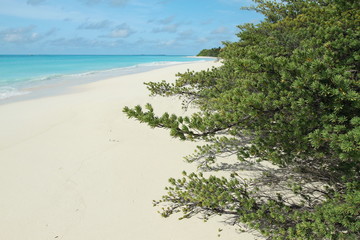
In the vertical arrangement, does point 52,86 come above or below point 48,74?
below

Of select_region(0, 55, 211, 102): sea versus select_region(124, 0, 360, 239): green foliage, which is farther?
select_region(0, 55, 211, 102): sea

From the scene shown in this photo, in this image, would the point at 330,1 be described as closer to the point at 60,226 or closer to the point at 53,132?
the point at 60,226

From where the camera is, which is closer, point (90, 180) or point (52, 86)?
point (90, 180)

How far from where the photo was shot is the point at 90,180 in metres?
5.47

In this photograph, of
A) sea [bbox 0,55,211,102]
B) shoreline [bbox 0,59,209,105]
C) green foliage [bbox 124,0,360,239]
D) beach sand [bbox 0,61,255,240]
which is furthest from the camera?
sea [bbox 0,55,211,102]

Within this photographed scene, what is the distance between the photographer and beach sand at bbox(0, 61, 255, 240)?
13.3ft

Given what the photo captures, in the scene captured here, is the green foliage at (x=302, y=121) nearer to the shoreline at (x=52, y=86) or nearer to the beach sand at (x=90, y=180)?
the beach sand at (x=90, y=180)

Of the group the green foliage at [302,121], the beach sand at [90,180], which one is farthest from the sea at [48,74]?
the green foliage at [302,121]

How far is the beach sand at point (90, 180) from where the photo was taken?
4051 mm

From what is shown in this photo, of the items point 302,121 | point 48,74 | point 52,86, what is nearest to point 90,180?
point 302,121

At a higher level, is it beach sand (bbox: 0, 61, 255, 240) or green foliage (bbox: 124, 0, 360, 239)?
green foliage (bbox: 124, 0, 360, 239)

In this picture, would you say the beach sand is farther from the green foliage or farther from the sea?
the sea

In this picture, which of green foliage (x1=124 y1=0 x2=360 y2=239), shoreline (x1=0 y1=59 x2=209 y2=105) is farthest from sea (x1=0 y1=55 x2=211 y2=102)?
green foliage (x1=124 y1=0 x2=360 y2=239)

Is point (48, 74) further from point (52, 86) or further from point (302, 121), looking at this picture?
point (302, 121)
